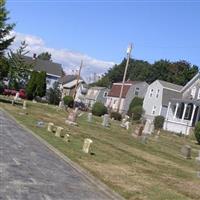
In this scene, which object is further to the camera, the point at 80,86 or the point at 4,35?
the point at 80,86

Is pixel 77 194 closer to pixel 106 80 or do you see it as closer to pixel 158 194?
pixel 158 194

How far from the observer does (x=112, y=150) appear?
23938mm

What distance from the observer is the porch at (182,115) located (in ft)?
204

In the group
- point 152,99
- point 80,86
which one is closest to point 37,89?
point 152,99

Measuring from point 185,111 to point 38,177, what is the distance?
175ft

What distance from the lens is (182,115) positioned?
6612 centimetres

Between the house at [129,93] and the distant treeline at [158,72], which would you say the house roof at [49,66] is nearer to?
the house at [129,93]

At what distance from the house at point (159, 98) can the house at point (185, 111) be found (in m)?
4.01

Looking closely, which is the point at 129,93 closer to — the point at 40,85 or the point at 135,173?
the point at 40,85

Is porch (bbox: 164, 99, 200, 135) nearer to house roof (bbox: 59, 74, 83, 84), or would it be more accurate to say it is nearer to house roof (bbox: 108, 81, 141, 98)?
house roof (bbox: 108, 81, 141, 98)

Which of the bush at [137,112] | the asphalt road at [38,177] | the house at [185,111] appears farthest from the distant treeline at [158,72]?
the asphalt road at [38,177]

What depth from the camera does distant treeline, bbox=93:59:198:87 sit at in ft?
407

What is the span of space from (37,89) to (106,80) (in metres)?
97.8

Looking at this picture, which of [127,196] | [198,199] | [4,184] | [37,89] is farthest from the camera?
[37,89]
